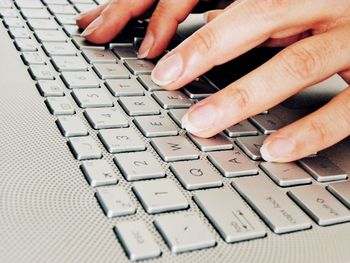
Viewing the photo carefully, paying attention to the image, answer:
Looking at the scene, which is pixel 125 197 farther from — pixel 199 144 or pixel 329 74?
pixel 329 74

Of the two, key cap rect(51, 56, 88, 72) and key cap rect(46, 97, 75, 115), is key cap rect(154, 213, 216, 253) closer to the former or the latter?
key cap rect(46, 97, 75, 115)

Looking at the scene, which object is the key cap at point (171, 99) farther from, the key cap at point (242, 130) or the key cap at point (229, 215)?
the key cap at point (229, 215)

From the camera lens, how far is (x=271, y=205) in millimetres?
420

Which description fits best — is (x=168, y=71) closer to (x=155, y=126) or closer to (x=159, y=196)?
(x=155, y=126)

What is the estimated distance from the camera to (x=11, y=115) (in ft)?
1.65

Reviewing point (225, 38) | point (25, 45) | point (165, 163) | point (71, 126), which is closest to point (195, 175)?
point (165, 163)

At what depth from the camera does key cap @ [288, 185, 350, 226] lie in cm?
42

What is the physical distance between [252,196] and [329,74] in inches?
10.7

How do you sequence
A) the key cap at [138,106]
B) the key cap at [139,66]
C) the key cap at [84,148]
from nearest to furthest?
the key cap at [84,148] → the key cap at [138,106] → the key cap at [139,66]

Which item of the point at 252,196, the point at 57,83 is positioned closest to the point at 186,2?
the point at 57,83

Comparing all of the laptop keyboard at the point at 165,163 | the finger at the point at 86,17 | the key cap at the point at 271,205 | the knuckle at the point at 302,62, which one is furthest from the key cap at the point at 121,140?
the finger at the point at 86,17

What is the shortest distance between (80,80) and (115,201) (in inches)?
10.0

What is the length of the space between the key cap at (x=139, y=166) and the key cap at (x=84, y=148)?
0.02 m

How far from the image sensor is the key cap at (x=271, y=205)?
40cm
